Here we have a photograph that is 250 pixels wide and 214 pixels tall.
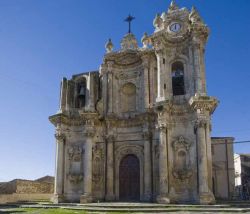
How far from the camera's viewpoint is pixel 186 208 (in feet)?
61.0

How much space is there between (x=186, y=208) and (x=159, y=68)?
33.6 ft

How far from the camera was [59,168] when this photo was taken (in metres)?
25.6

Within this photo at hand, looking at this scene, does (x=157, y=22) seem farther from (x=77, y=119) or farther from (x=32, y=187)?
(x=32, y=187)

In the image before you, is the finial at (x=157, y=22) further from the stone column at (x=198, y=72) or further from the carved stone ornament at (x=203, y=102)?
the carved stone ornament at (x=203, y=102)

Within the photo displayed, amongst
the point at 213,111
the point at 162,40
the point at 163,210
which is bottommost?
the point at 163,210

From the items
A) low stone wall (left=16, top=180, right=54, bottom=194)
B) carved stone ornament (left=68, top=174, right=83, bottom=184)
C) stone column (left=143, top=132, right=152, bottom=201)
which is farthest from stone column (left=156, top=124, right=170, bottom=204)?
low stone wall (left=16, top=180, right=54, bottom=194)

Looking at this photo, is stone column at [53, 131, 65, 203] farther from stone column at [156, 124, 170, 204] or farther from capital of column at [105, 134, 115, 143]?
stone column at [156, 124, 170, 204]

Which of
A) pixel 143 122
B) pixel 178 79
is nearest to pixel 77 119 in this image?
pixel 143 122

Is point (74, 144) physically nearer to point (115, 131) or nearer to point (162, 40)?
point (115, 131)

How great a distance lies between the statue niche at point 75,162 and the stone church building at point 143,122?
73mm

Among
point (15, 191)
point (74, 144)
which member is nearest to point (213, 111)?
point (74, 144)

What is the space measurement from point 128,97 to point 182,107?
5340mm

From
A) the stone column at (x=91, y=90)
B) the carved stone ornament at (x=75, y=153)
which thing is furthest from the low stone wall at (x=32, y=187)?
the stone column at (x=91, y=90)

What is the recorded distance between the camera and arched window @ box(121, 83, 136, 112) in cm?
2677
